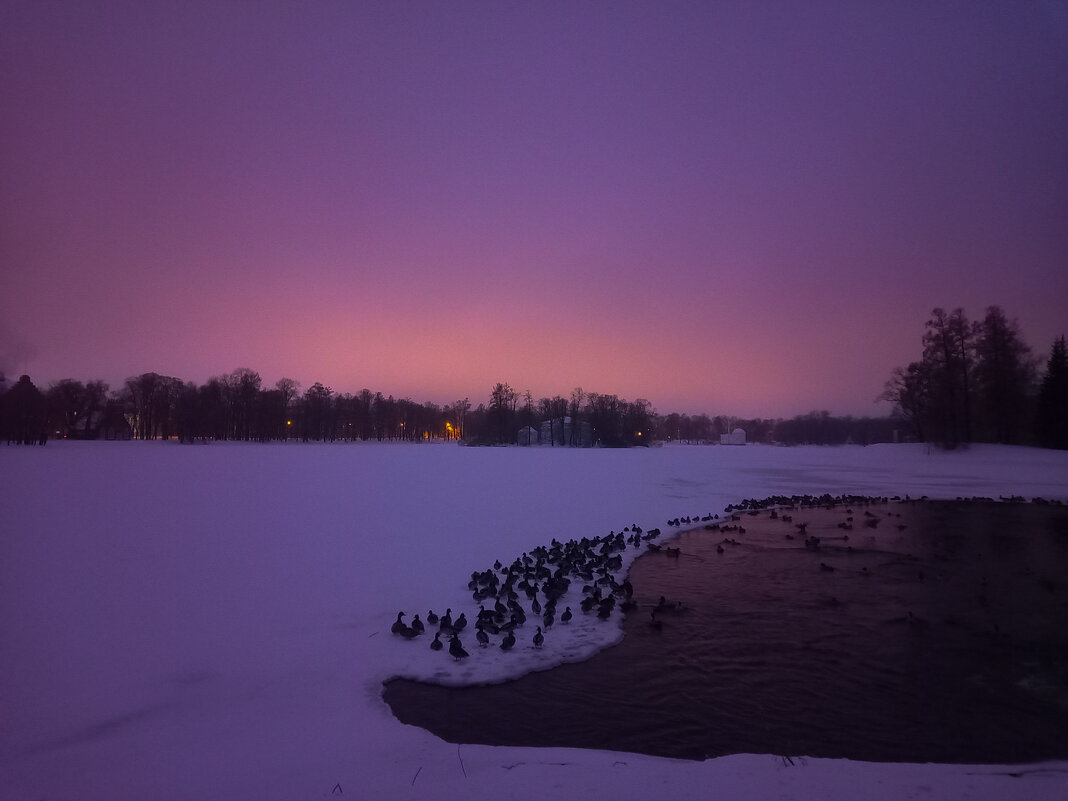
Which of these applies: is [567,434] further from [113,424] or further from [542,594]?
[542,594]

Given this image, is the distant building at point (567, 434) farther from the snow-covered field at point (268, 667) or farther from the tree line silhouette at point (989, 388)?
the snow-covered field at point (268, 667)

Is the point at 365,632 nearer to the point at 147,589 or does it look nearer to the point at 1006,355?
the point at 147,589

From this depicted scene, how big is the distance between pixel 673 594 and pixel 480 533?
20.0 ft

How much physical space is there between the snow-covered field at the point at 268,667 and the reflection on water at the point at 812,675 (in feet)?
1.68

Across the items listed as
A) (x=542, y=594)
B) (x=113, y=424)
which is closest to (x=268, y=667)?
(x=542, y=594)

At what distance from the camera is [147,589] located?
9.00m

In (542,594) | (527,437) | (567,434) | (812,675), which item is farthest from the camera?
(567,434)

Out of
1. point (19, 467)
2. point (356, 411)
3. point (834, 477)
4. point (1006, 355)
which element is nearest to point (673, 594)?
point (834, 477)

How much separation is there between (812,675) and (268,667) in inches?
263

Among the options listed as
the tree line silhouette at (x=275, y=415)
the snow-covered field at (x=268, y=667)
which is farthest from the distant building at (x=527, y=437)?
the snow-covered field at (x=268, y=667)

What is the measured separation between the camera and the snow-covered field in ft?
13.7

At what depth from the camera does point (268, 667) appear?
21.1 feet

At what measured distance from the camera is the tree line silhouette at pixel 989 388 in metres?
45.6

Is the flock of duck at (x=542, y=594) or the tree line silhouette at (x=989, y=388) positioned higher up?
the tree line silhouette at (x=989, y=388)
